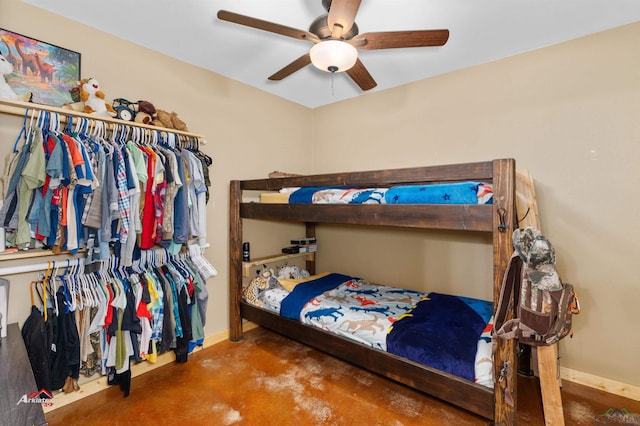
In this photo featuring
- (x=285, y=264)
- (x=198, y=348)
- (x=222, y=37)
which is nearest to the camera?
(x=222, y=37)

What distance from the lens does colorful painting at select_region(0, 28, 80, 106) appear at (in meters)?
1.73

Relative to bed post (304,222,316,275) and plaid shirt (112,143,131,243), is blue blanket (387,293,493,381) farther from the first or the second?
plaid shirt (112,143,131,243)

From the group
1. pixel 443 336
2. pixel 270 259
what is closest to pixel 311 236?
pixel 270 259

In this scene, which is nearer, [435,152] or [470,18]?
[470,18]

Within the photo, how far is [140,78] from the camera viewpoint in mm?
2287

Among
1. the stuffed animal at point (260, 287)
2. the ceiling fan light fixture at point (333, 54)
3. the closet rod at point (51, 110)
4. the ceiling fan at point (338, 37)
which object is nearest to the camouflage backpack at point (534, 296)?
the ceiling fan at point (338, 37)

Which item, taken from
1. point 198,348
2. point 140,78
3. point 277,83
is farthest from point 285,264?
point 140,78

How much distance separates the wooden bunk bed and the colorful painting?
144 cm

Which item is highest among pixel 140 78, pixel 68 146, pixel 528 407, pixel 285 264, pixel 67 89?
pixel 140 78

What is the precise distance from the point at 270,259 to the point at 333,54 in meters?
2.14

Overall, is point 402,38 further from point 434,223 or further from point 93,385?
point 93,385

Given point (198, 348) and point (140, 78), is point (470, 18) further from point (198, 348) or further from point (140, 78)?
point (198, 348)

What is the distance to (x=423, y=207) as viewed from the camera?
167 centimetres

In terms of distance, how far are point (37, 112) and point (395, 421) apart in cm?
275
